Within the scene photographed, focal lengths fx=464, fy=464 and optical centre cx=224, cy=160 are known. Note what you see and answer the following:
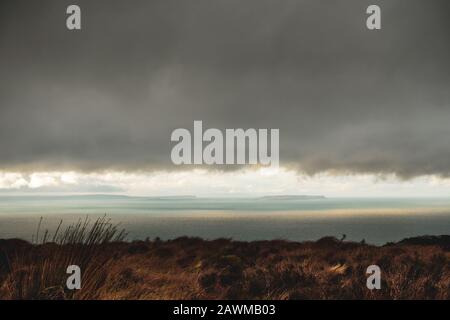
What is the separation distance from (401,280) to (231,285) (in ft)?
5.67

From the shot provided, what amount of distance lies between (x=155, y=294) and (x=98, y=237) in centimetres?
79

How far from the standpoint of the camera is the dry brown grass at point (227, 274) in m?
4.32

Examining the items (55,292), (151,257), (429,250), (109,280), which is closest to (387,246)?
(429,250)

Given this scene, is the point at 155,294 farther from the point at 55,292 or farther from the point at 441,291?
the point at 441,291

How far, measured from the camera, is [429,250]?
6047 mm

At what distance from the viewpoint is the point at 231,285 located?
4.77 m

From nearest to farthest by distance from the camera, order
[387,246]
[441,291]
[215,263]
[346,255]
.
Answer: [441,291]
[215,263]
[346,255]
[387,246]

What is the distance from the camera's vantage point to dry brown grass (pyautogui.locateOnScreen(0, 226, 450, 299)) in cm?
432

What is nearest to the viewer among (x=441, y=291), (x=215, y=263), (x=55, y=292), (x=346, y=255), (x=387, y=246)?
(x=55, y=292)

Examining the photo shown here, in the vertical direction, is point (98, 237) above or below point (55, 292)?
above

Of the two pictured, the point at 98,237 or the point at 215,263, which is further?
the point at 215,263

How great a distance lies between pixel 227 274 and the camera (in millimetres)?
4941
